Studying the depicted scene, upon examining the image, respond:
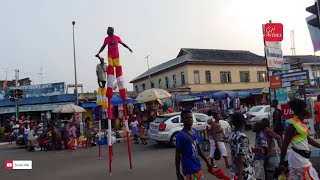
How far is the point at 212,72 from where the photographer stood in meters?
43.6

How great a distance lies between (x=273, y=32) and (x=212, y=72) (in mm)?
34007

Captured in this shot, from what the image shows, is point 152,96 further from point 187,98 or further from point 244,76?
point 244,76

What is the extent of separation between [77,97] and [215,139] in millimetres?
25368

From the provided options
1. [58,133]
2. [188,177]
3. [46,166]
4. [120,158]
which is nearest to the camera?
[188,177]

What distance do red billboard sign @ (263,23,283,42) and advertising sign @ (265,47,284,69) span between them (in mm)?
295

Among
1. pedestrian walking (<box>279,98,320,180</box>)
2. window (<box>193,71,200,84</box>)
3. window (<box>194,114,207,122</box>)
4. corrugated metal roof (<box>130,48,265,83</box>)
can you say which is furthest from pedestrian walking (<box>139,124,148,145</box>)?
window (<box>193,71,200,84</box>)

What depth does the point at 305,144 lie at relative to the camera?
16.2ft

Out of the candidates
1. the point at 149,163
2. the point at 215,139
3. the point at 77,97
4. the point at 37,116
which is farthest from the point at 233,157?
the point at 37,116

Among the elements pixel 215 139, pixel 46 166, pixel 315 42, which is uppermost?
pixel 315 42

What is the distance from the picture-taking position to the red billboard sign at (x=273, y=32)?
961 cm

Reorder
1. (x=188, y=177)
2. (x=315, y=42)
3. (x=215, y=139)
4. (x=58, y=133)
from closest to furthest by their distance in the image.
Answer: (x=188, y=177) → (x=315, y=42) → (x=215, y=139) → (x=58, y=133)

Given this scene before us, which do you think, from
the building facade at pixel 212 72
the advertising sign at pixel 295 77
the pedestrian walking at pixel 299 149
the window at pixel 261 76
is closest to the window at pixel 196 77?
the building facade at pixel 212 72

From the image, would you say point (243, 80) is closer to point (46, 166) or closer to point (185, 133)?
point (46, 166)

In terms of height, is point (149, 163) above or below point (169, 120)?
below
